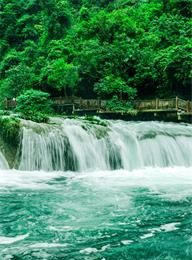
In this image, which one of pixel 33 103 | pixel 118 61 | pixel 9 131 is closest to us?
pixel 9 131

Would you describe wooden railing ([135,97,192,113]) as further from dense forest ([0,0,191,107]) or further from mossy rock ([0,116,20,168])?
mossy rock ([0,116,20,168])

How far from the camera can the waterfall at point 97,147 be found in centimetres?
1395

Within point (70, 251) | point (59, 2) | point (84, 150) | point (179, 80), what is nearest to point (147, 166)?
point (84, 150)

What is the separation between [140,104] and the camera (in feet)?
83.1

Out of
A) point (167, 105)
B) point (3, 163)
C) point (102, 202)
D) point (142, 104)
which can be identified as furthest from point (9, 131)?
point (142, 104)

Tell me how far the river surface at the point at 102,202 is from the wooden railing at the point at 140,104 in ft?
21.7

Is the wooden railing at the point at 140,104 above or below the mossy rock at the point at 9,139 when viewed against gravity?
above

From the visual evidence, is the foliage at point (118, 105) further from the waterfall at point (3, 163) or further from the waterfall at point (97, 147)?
the waterfall at point (3, 163)

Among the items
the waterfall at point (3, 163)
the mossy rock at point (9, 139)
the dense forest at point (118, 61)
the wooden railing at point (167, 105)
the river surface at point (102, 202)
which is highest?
the dense forest at point (118, 61)

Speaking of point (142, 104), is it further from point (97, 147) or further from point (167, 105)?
point (97, 147)

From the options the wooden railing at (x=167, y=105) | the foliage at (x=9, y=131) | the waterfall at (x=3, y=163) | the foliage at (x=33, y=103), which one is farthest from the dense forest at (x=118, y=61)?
the waterfall at (x=3, y=163)

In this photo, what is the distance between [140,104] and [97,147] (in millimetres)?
10937

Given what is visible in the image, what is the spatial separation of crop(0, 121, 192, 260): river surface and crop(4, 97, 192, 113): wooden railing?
6623 mm

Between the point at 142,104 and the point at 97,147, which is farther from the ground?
the point at 142,104
